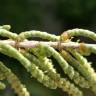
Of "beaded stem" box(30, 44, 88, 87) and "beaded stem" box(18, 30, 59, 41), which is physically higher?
"beaded stem" box(18, 30, 59, 41)

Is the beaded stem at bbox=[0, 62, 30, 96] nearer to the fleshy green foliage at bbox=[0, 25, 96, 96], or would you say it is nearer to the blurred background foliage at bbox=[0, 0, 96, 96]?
the fleshy green foliage at bbox=[0, 25, 96, 96]

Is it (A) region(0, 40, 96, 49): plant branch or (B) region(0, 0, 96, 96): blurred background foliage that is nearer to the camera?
(A) region(0, 40, 96, 49): plant branch

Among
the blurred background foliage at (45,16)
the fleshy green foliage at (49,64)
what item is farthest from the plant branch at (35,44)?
the blurred background foliage at (45,16)

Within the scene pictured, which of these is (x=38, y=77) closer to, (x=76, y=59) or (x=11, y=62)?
(x=76, y=59)

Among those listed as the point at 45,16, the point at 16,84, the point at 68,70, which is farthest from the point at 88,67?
the point at 45,16

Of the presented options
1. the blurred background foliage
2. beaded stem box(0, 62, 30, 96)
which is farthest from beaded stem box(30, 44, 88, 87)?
the blurred background foliage

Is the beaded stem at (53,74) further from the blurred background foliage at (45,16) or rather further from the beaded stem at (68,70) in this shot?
the blurred background foliage at (45,16)

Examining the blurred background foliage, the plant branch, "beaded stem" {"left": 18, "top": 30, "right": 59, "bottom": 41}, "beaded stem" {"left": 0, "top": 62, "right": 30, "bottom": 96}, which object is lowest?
"beaded stem" {"left": 0, "top": 62, "right": 30, "bottom": 96}
